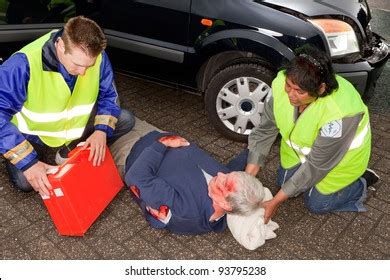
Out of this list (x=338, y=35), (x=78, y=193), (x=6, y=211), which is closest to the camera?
(x=78, y=193)

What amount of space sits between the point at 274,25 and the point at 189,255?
194cm

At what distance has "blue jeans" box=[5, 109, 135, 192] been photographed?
9.85 feet

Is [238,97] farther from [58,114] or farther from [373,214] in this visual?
[58,114]

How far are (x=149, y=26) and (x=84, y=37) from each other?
1.48 m

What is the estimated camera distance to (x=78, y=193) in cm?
258

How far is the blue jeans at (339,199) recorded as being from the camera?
291 cm

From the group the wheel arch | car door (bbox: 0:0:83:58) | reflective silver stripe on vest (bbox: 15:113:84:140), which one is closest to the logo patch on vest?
the wheel arch

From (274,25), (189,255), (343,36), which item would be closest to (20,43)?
(274,25)

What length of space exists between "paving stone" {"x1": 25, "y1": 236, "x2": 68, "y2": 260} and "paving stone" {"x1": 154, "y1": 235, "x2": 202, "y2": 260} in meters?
0.62

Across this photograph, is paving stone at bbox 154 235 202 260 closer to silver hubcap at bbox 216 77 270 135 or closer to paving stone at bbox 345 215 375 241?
paving stone at bbox 345 215 375 241

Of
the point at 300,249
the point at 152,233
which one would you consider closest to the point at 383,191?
the point at 300,249

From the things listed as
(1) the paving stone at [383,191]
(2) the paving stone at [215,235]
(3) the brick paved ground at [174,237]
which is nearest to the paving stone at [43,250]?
(3) the brick paved ground at [174,237]

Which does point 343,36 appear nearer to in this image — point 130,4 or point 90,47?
point 130,4

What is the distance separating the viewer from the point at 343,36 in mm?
3367
